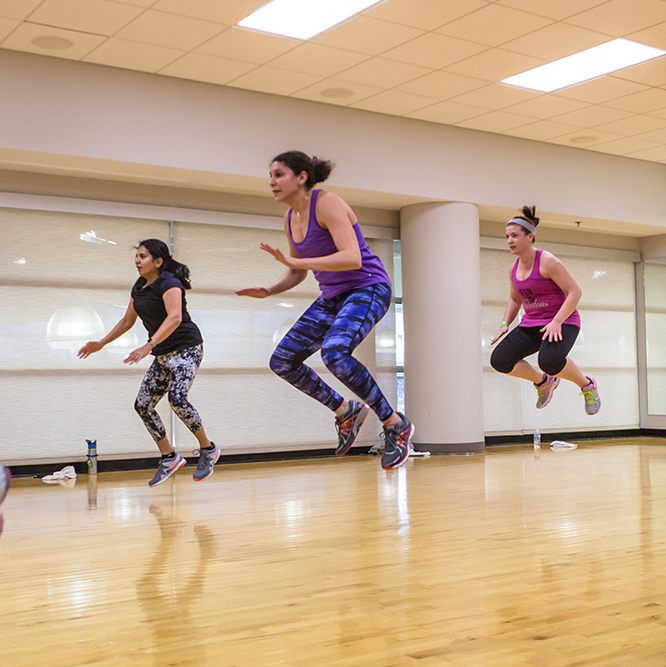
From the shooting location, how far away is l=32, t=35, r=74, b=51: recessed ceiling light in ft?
19.5

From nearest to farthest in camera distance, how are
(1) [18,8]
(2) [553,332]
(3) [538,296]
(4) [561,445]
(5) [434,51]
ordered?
(2) [553,332], (3) [538,296], (1) [18,8], (5) [434,51], (4) [561,445]

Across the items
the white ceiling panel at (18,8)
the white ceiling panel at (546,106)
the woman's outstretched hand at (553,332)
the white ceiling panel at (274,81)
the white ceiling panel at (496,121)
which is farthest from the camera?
the white ceiling panel at (496,121)

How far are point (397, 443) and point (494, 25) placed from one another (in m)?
3.82

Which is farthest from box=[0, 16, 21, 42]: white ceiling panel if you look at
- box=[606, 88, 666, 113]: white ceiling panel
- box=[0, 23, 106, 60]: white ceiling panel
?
box=[606, 88, 666, 113]: white ceiling panel

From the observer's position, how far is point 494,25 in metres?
5.95

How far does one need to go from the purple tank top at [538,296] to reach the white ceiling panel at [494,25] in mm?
2057

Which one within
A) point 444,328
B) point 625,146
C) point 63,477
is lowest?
point 63,477

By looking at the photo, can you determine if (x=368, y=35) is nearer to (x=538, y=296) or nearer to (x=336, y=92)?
(x=336, y=92)

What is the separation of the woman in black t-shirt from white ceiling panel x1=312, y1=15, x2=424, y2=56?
219 cm

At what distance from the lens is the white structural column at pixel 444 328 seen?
8586mm

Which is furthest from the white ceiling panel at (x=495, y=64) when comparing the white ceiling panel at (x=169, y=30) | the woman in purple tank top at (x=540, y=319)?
the woman in purple tank top at (x=540, y=319)

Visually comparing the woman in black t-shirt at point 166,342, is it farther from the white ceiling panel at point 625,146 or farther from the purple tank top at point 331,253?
the white ceiling panel at point 625,146

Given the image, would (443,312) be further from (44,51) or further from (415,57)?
(44,51)

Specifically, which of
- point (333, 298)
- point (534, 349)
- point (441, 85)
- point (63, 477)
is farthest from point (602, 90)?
point (63, 477)
